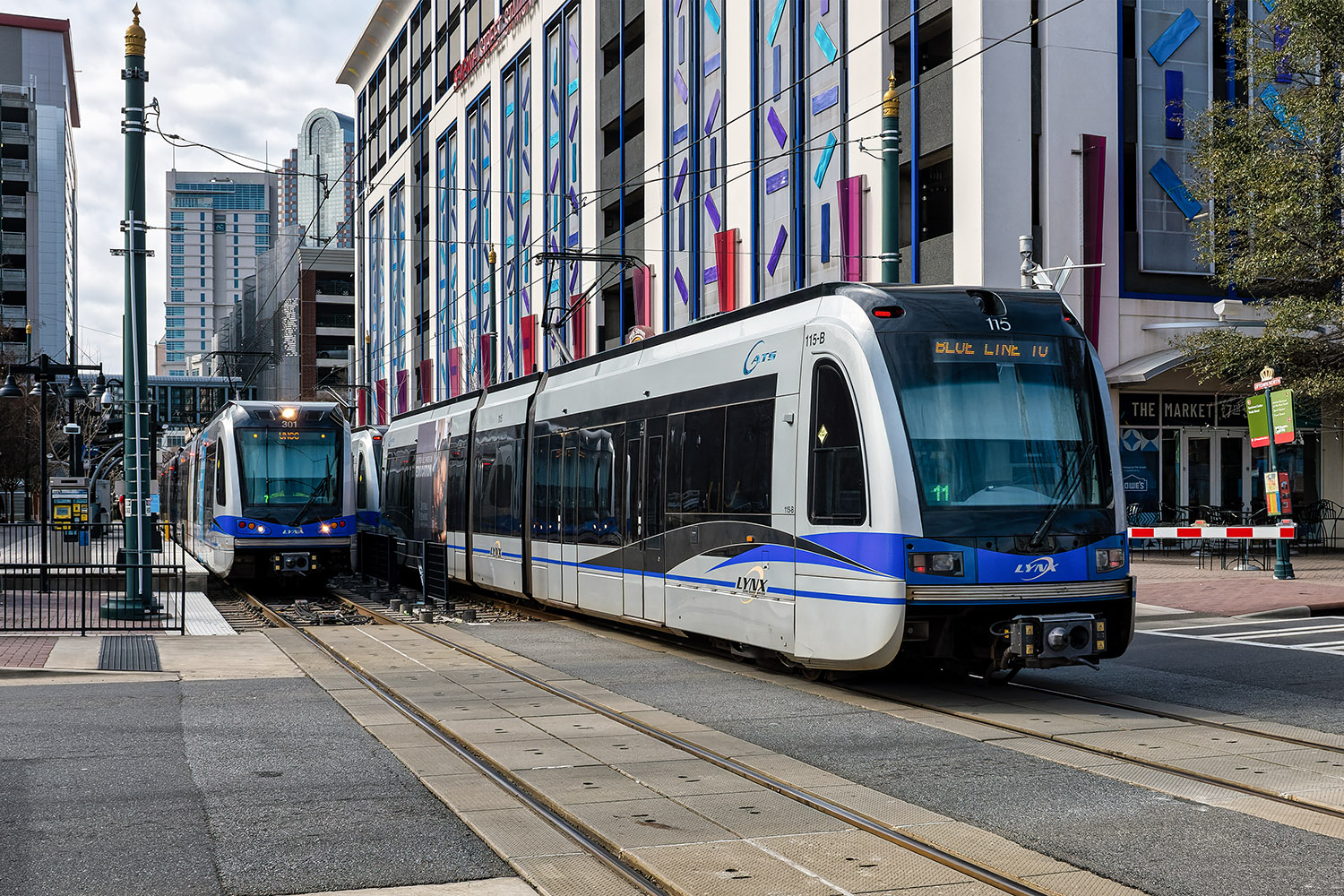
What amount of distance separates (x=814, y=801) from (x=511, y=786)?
5.63 feet

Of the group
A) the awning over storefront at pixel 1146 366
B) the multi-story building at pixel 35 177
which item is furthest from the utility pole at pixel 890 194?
the multi-story building at pixel 35 177

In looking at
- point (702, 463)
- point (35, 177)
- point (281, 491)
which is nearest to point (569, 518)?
point (702, 463)

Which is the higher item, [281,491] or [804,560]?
[281,491]

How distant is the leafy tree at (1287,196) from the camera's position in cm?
2462

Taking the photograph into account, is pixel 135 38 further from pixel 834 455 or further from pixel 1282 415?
pixel 1282 415

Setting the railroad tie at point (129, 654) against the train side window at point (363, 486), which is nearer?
the railroad tie at point (129, 654)

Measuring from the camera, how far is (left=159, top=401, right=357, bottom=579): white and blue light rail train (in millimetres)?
22562

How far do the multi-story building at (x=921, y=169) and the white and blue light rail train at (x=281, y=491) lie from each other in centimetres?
466

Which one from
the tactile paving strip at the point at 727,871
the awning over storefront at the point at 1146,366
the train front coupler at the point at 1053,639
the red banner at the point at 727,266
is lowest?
the tactile paving strip at the point at 727,871

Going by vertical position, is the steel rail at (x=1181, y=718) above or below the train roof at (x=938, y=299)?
below

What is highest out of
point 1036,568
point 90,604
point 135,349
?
point 135,349

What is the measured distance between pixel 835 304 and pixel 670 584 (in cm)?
394

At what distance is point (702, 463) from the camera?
1309cm

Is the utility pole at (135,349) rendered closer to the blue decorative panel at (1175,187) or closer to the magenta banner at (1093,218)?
the magenta banner at (1093,218)
